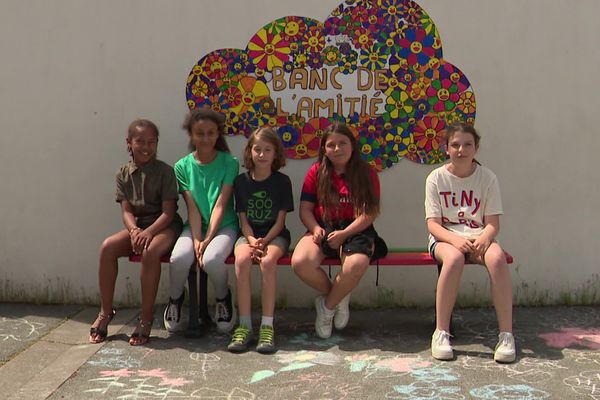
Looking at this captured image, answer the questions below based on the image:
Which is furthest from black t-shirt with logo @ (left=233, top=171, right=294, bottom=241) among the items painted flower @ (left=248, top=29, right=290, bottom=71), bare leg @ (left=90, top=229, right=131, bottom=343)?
painted flower @ (left=248, top=29, right=290, bottom=71)

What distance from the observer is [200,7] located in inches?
181

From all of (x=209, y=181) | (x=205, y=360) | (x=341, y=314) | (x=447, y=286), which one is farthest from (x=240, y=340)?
(x=447, y=286)

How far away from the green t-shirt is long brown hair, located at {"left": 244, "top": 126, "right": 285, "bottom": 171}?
13 centimetres

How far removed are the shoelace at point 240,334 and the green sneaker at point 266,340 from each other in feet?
0.27

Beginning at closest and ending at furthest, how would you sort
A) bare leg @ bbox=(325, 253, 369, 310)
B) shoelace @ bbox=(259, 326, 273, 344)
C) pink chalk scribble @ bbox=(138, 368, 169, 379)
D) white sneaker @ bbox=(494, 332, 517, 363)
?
pink chalk scribble @ bbox=(138, 368, 169, 379)
white sneaker @ bbox=(494, 332, 517, 363)
shoelace @ bbox=(259, 326, 273, 344)
bare leg @ bbox=(325, 253, 369, 310)

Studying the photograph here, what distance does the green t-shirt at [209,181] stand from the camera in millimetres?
4324

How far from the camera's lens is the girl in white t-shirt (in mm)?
3762

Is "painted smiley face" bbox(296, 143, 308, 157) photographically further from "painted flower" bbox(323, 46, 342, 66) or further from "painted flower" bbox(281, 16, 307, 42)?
"painted flower" bbox(281, 16, 307, 42)

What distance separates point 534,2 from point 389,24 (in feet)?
3.20

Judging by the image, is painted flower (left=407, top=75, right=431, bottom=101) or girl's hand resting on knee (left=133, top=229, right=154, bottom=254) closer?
girl's hand resting on knee (left=133, top=229, right=154, bottom=254)

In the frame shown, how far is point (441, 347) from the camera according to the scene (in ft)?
12.1

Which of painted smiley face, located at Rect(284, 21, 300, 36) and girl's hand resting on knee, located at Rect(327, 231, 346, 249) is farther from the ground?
painted smiley face, located at Rect(284, 21, 300, 36)

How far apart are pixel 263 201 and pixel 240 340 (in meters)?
0.89

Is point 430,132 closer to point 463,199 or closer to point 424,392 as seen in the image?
point 463,199
